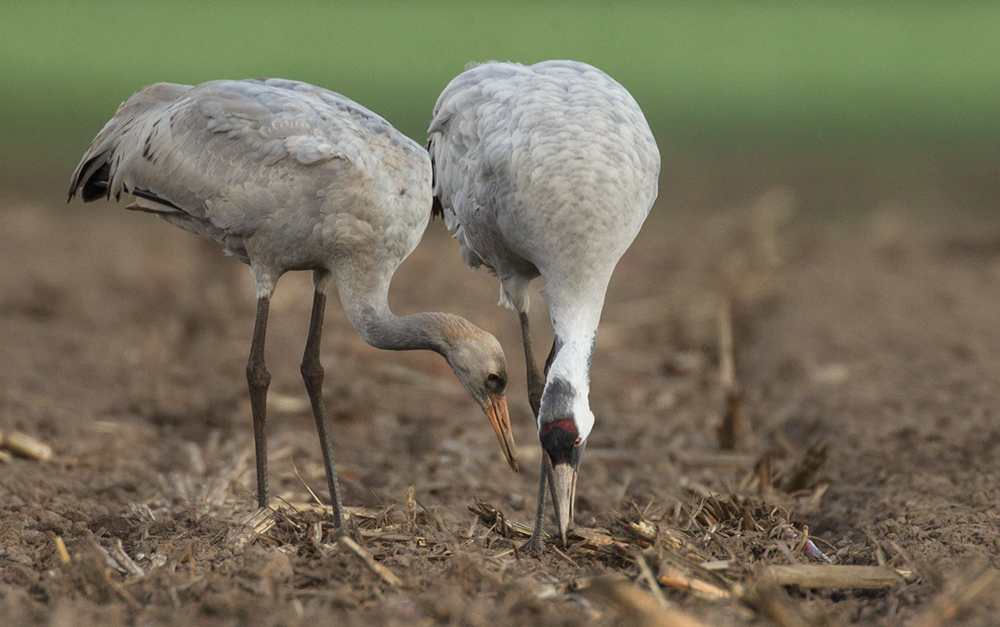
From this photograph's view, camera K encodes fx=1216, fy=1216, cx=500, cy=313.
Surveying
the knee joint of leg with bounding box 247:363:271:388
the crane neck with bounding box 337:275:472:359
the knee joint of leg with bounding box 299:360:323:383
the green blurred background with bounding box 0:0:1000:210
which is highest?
the crane neck with bounding box 337:275:472:359

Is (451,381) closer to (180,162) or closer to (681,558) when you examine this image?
(180,162)

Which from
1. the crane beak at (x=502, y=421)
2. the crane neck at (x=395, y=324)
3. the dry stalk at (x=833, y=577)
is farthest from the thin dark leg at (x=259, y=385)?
the dry stalk at (x=833, y=577)

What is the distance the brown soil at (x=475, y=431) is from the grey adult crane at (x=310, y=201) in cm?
69

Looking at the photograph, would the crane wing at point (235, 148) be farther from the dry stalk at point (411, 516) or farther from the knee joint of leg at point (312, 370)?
the dry stalk at point (411, 516)

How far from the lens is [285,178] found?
496 centimetres

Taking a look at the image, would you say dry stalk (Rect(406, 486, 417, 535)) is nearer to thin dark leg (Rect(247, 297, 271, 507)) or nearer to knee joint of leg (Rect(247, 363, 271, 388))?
thin dark leg (Rect(247, 297, 271, 507))

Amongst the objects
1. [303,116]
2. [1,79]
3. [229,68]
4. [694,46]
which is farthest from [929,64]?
[303,116]

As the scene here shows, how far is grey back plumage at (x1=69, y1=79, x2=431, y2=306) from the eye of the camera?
16.1ft

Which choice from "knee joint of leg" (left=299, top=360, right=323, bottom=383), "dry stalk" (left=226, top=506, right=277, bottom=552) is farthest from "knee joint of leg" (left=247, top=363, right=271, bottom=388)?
"dry stalk" (left=226, top=506, right=277, bottom=552)

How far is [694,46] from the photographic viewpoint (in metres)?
25.9

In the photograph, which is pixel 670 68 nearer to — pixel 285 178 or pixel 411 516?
pixel 285 178

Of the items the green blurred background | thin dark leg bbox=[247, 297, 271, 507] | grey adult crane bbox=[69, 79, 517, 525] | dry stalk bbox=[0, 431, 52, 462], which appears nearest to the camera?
grey adult crane bbox=[69, 79, 517, 525]

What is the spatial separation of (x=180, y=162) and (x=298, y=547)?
1.82 meters

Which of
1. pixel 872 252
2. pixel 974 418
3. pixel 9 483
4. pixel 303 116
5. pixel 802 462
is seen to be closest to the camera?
pixel 303 116
